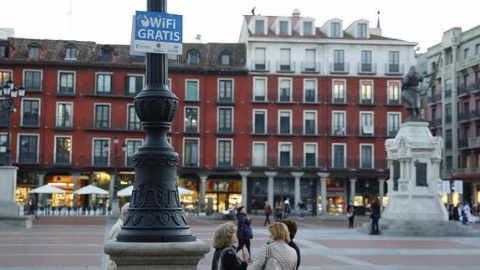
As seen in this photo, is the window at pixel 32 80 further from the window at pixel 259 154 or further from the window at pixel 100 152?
the window at pixel 259 154

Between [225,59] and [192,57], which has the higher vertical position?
[192,57]

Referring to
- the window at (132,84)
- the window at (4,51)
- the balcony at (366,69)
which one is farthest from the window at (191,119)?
the window at (4,51)

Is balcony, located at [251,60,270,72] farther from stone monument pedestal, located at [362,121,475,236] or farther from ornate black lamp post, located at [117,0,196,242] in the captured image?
ornate black lamp post, located at [117,0,196,242]

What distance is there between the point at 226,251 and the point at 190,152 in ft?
174

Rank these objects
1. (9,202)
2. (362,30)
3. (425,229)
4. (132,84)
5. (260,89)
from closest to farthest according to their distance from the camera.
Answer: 1. (425,229)
2. (9,202)
3. (132,84)
4. (260,89)
5. (362,30)

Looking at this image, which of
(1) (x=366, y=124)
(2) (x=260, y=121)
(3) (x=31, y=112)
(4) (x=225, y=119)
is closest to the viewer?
(3) (x=31, y=112)

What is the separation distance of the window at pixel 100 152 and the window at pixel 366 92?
77.6 feet

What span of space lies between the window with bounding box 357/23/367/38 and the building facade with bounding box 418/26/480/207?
23.8ft

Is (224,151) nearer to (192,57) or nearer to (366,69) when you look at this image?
(192,57)

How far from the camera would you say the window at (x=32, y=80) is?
191ft

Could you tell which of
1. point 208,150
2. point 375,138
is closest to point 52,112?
point 208,150

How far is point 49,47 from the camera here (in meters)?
61.0

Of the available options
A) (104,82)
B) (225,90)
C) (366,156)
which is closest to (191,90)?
(225,90)

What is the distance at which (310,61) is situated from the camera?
203ft
